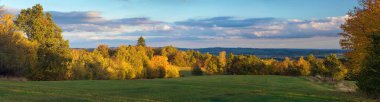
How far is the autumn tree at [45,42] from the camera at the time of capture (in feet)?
236

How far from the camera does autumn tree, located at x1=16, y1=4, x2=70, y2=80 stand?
71.9 m

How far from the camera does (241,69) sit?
13425 cm

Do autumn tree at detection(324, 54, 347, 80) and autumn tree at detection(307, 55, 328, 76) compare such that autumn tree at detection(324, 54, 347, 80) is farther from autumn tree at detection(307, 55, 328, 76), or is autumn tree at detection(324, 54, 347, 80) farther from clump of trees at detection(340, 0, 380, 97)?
clump of trees at detection(340, 0, 380, 97)

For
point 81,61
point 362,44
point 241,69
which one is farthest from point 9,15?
point 241,69

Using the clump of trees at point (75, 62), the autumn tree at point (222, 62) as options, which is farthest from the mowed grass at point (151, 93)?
the autumn tree at point (222, 62)

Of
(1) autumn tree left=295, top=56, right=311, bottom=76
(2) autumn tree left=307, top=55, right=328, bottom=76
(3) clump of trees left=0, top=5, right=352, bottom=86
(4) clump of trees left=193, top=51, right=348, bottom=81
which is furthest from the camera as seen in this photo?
(4) clump of trees left=193, top=51, right=348, bottom=81

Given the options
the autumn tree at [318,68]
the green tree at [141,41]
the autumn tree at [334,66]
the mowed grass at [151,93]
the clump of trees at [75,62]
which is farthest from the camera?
the green tree at [141,41]

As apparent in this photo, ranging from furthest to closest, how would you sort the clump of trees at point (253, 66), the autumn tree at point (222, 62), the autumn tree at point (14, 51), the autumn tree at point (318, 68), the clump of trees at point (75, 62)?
the autumn tree at point (222, 62) < the clump of trees at point (253, 66) < the autumn tree at point (318, 68) < the clump of trees at point (75, 62) < the autumn tree at point (14, 51)

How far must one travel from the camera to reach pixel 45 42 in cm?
7275

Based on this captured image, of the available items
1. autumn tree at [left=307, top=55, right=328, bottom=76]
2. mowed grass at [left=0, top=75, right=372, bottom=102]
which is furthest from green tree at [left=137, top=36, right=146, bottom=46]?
mowed grass at [left=0, top=75, right=372, bottom=102]

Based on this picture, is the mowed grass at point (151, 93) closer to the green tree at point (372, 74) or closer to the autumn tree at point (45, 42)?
the green tree at point (372, 74)

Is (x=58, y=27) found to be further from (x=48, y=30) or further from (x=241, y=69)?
(x=241, y=69)

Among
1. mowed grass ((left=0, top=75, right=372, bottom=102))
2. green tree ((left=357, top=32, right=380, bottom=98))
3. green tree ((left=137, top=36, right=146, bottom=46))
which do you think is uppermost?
green tree ((left=137, top=36, right=146, bottom=46))

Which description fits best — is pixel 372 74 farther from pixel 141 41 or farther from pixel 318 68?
pixel 141 41
